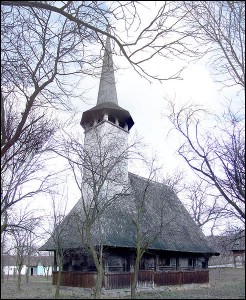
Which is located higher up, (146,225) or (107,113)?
(107,113)

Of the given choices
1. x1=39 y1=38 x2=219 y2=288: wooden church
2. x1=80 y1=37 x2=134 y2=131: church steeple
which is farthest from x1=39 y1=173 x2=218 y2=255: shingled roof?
x1=80 y1=37 x2=134 y2=131: church steeple

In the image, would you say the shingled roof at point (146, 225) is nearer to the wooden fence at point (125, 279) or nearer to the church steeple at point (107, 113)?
the wooden fence at point (125, 279)

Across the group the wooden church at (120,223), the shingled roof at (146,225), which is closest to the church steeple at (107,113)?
the wooden church at (120,223)

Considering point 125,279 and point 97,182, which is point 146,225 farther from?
point 97,182

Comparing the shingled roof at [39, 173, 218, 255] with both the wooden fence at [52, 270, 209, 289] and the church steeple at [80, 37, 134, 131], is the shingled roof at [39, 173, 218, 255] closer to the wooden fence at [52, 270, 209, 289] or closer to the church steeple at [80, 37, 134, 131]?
the wooden fence at [52, 270, 209, 289]

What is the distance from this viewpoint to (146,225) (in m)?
23.6

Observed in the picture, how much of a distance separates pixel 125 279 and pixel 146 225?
4291 millimetres

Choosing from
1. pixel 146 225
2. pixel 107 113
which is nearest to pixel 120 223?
pixel 146 225

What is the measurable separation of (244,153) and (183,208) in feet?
70.7

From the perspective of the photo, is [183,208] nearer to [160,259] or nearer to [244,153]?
[160,259]

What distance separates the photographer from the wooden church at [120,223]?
65.1ft

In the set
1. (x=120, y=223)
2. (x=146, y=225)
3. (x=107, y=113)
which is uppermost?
(x=107, y=113)

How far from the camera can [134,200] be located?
24312mm

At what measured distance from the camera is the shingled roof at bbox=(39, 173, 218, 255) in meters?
21.0
